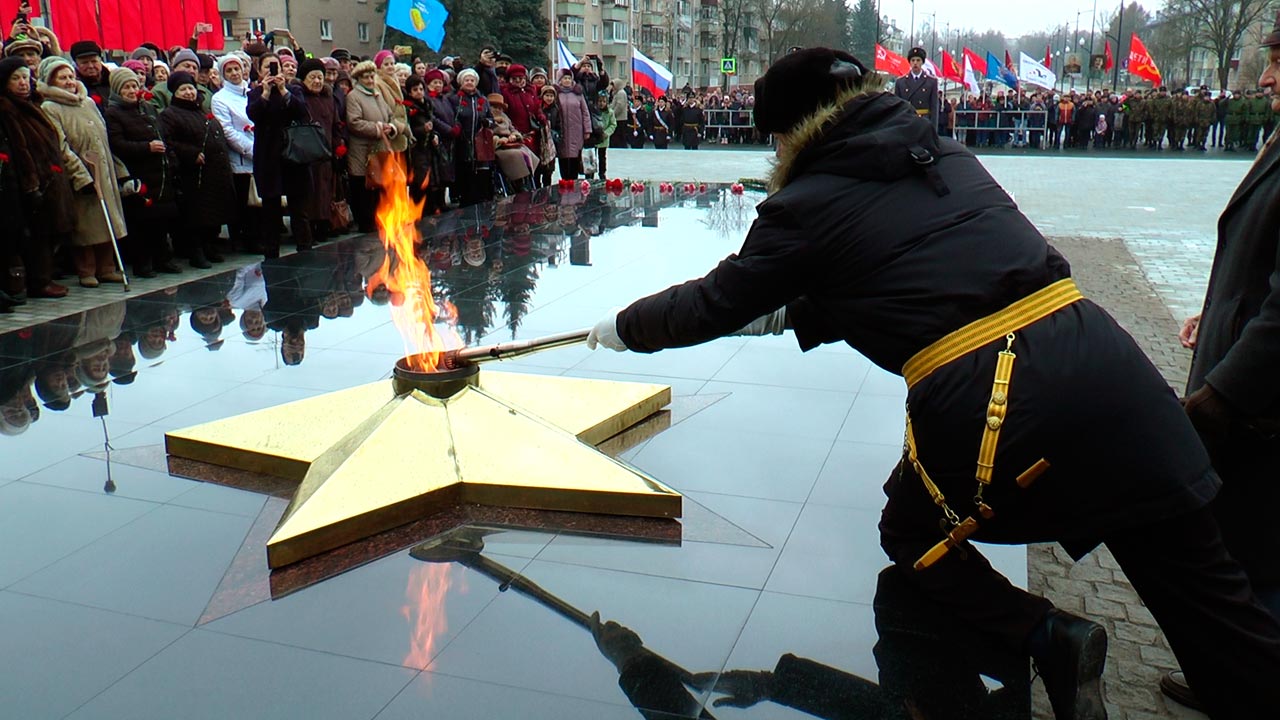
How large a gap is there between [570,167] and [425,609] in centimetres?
1454

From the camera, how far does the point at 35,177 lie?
7930 mm

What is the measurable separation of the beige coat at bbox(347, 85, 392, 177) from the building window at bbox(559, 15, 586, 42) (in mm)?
53858

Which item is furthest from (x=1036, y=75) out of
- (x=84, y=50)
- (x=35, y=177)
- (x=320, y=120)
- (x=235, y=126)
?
(x=35, y=177)

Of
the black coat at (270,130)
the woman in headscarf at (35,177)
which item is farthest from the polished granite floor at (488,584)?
the black coat at (270,130)

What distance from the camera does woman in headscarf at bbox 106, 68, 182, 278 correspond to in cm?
891

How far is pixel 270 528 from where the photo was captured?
3.84 meters

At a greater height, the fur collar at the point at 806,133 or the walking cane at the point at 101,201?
the fur collar at the point at 806,133

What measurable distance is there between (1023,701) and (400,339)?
477 centimetres

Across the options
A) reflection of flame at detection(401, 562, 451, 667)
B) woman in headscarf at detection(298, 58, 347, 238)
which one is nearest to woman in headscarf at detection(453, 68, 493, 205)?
woman in headscarf at detection(298, 58, 347, 238)

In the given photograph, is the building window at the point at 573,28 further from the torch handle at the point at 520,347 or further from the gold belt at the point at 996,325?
the gold belt at the point at 996,325

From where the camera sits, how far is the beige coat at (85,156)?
835cm

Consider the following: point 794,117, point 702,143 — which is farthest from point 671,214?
point 702,143

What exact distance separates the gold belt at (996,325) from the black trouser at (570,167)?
14.7 metres

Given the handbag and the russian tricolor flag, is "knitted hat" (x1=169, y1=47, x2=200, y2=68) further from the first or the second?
the russian tricolor flag
